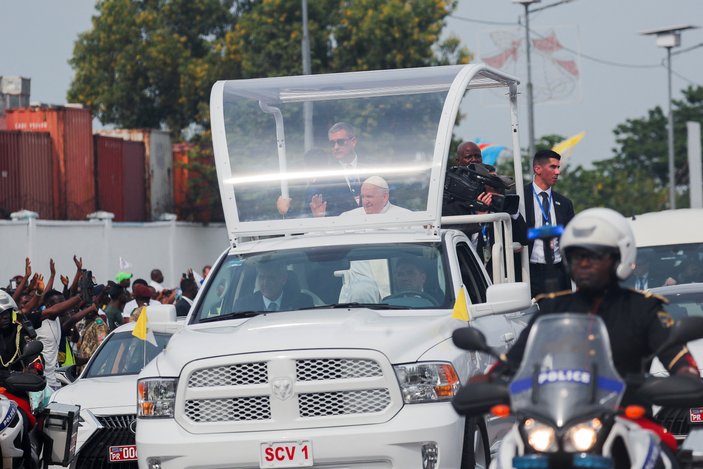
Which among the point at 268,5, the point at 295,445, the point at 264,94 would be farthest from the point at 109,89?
the point at 295,445

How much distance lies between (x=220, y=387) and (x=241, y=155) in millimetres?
3283

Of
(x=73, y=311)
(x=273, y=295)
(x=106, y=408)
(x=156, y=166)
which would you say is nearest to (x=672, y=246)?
(x=106, y=408)

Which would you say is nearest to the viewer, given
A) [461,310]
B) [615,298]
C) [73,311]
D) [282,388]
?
[615,298]

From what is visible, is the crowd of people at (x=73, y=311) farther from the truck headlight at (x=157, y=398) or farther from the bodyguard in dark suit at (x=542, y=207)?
the truck headlight at (x=157, y=398)

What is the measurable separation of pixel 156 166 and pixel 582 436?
47660 millimetres

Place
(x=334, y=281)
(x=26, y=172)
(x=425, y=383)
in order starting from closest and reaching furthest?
(x=425, y=383), (x=334, y=281), (x=26, y=172)

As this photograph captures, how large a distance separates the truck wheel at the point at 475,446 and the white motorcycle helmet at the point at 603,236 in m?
3.20

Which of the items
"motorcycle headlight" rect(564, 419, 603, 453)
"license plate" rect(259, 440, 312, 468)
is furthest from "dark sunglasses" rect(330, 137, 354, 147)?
"motorcycle headlight" rect(564, 419, 603, 453)

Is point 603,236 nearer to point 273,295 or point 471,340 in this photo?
point 471,340

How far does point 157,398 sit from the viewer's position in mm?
9133

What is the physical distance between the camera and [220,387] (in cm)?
893

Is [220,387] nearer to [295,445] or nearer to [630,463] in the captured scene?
[295,445]

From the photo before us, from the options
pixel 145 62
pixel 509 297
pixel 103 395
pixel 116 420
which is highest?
pixel 145 62

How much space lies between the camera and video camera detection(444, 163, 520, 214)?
12.6 metres
